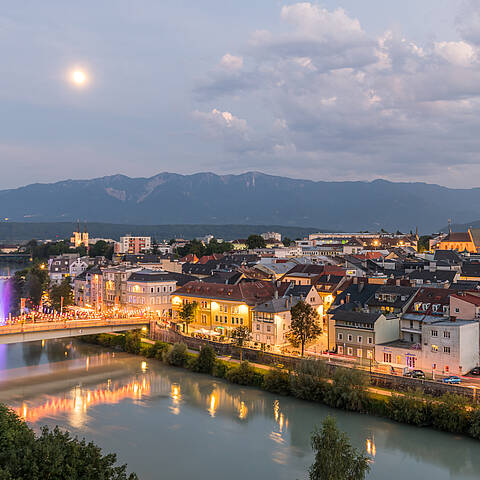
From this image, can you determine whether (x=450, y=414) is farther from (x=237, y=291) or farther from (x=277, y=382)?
(x=237, y=291)

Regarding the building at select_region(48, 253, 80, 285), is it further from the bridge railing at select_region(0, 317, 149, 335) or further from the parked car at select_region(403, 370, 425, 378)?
the parked car at select_region(403, 370, 425, 378)

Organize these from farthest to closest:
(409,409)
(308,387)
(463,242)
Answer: (463,242) → (308,387) → (409,409)

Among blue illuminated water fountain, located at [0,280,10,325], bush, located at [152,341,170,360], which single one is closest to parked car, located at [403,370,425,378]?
bush, located at [152,341,170,360]

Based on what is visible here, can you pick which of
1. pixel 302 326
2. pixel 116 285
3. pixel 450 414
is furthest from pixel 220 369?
pixel 116 285

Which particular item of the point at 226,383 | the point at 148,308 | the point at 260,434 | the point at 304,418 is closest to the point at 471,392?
the point at 304,418

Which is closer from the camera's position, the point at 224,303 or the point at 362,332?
the point at 362,332

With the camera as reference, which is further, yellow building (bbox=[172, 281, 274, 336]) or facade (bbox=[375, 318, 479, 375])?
yellow building (bbox=[172, 281, 274, 336])

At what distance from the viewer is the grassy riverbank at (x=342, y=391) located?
90.2 ft

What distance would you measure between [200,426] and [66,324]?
17961 millimetres

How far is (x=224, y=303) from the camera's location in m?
46.9

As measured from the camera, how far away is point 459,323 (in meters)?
33.2

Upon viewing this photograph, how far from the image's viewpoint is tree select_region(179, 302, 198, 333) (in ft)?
156

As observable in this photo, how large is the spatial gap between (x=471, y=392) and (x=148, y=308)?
3385 centimetres

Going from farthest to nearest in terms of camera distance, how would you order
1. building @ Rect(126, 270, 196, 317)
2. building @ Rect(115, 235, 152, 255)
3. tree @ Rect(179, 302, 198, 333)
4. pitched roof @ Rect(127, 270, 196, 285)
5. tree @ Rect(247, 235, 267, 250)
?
building @ Rect(115, 235, 152, 255) → tree @ Rect(247, 235, 267, 250) → pitched roof @ Rect(127, 270, 196, 285) → building @ Rect(126, 270, 196, 317) → tree @ Rect(179, 302, 198, 333)
